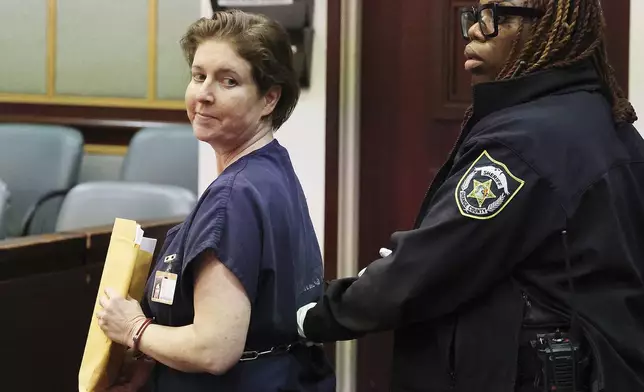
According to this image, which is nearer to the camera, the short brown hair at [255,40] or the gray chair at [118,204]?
the short brown hair at [255,40]

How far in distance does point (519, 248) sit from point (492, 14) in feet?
1.26

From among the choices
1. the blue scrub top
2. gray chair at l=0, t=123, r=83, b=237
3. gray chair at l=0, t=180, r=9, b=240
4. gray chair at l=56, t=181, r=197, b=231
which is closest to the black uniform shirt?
the blue scrub top

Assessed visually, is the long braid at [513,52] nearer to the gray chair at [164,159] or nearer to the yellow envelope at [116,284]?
the yellow envelope at [116,284]

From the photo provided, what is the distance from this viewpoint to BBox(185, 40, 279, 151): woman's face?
1393 mm

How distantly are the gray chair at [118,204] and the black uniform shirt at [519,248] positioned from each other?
1.75 meters

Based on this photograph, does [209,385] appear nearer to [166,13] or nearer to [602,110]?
[602,110]

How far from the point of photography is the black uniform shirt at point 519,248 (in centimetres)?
128

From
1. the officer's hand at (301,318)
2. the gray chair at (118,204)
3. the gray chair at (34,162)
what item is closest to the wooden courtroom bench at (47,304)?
the gray chair at (118,204)

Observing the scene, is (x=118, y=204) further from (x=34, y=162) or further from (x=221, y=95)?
(x=221, y=95)

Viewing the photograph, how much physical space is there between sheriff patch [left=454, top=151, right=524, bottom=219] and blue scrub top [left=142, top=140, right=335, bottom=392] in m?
0.29

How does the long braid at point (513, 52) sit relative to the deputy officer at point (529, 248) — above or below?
above

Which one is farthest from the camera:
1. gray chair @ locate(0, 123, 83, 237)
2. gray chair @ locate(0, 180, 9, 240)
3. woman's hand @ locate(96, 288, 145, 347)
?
gray chair @ locate(0, 123, 83, 237)

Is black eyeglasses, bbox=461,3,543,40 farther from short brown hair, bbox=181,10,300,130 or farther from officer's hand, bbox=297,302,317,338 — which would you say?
officer's hand, bbox=297,302,317,338

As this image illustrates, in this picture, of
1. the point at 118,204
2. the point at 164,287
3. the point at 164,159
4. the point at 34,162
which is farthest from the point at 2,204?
the point at 164,287
